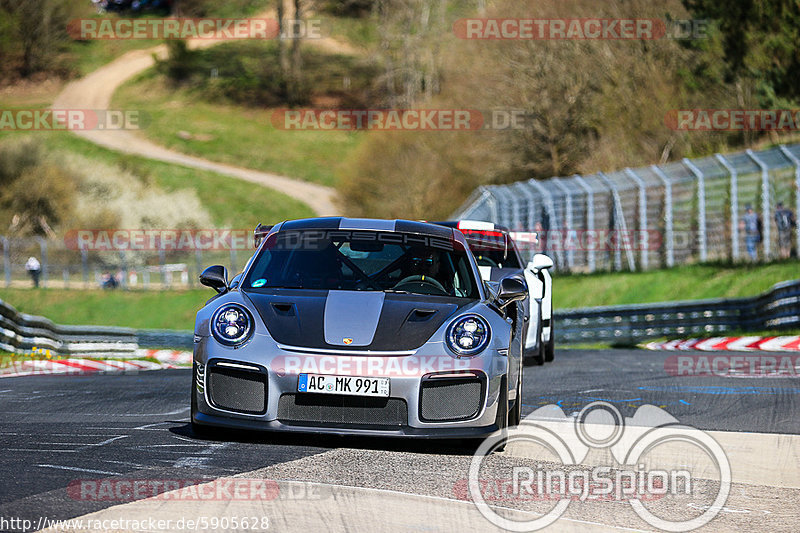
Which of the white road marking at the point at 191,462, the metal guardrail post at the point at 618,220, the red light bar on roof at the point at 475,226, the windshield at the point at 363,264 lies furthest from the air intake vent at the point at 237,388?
the metal guardrail post at the point at 618,220

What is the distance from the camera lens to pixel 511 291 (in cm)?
770

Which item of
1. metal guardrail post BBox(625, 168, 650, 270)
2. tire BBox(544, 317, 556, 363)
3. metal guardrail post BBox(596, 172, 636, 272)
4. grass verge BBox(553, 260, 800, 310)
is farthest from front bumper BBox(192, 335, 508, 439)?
metal guardrail post BBox(596, 172, 636, 272)

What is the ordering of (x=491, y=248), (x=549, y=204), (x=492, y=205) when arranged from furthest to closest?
(x=492, y=205)
(x=549, y=204)
(x=491, y=248)

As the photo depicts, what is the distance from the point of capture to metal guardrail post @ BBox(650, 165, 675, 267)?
26739 millimetres

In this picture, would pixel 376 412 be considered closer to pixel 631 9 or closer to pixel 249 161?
pixel 631 9

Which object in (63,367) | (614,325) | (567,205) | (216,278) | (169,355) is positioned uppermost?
(567,205)

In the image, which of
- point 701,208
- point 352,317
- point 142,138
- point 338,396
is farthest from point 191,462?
point 142,138

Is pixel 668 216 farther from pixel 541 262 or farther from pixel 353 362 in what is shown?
pixel 353 362

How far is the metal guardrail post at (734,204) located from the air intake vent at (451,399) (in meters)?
18.7

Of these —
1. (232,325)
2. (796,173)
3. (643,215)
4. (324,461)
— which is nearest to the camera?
(324,461)

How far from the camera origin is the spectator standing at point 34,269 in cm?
4431

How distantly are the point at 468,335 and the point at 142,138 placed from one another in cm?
8176

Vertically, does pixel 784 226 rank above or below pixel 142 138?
below

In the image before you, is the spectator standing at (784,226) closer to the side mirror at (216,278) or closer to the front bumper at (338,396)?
the side mirror at (216,278)
